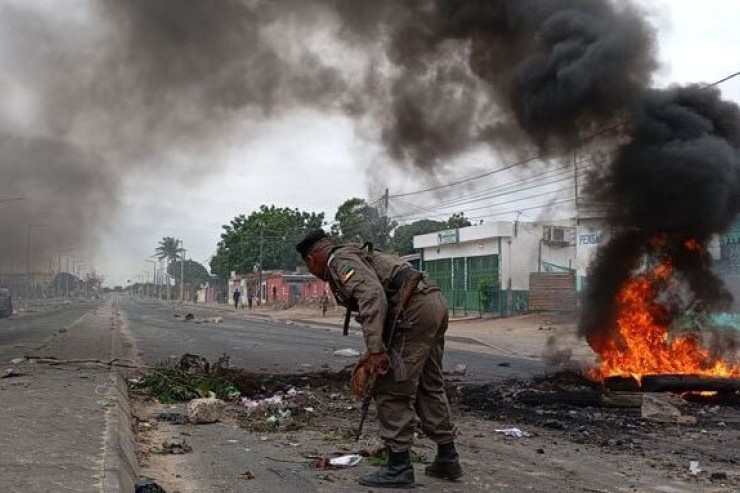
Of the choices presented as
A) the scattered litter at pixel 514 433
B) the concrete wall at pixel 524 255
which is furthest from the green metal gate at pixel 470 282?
the scattered litter at pixel 514 433

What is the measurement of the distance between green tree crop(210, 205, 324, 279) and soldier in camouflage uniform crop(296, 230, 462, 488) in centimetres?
5291

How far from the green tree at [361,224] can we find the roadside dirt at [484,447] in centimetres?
2807

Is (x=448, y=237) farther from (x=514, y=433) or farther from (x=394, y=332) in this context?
(x=394, y=332)

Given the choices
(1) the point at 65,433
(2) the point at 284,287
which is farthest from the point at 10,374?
(2) the point at 284,287

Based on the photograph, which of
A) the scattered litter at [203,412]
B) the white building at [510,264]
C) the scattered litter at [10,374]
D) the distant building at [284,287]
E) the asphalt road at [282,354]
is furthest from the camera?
the distant building at [284,287]

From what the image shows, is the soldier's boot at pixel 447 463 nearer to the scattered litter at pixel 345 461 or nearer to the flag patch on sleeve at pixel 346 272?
the scattered litter at pixel 345 461

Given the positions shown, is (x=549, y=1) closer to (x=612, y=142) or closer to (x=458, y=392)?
(x=612, y=142)

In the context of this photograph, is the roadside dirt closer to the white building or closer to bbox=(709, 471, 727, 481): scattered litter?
bbox=(709, 471, 727, 481): scattered litter

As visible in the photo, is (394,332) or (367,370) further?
(394,332)

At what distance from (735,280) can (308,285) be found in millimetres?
38519

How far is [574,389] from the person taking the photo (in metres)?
7.64

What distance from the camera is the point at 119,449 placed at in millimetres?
4328

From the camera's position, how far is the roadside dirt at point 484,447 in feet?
13.5

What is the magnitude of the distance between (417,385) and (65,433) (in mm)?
2476
